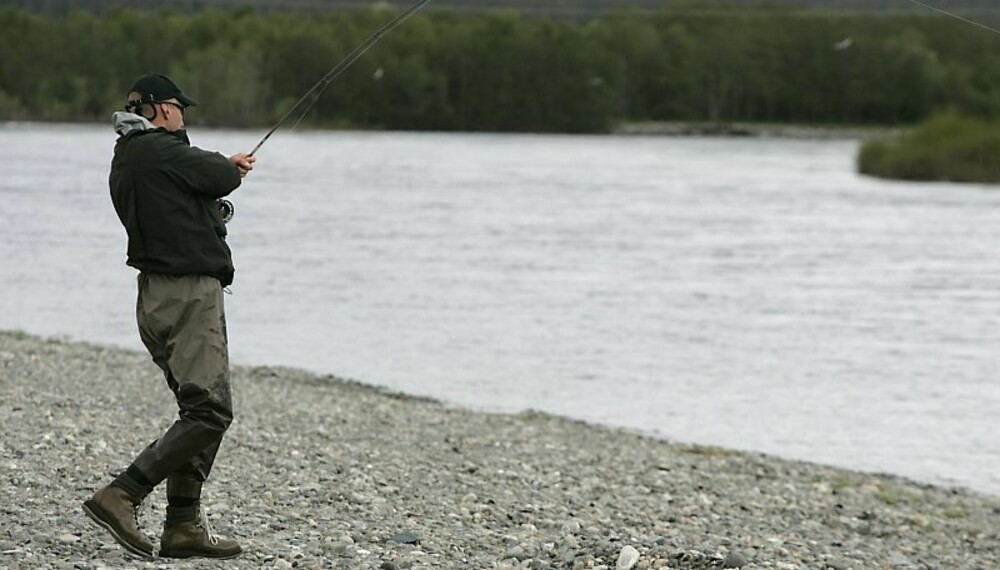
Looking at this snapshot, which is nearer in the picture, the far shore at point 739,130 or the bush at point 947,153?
the bush at point 947,153

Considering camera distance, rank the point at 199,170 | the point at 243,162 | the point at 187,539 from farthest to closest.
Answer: the point at 187,539, the point at 243,162, the point at 199,170

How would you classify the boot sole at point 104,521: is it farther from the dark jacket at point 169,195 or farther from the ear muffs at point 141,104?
the ear muffs at point 141,104

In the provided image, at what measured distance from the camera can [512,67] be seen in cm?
14012

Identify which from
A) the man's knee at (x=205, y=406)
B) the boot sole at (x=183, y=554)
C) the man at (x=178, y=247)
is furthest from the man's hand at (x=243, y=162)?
the boot sole at (x=183, y=554)

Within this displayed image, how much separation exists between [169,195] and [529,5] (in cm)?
15039

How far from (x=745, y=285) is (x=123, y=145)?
24184 millimetres

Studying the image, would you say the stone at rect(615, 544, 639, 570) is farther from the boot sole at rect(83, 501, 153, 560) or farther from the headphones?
the headphones

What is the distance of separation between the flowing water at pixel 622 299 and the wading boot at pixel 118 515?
892 cm

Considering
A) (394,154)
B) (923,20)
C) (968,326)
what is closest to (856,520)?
(968,326)

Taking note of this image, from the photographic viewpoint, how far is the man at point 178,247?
5922 millimetres

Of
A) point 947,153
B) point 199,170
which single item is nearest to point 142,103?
point 199,170

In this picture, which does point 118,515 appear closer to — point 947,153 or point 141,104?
point 141,104

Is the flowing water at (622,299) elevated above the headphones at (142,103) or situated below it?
below

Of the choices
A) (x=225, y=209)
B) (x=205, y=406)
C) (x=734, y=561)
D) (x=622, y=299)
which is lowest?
(x=622, y=299)
